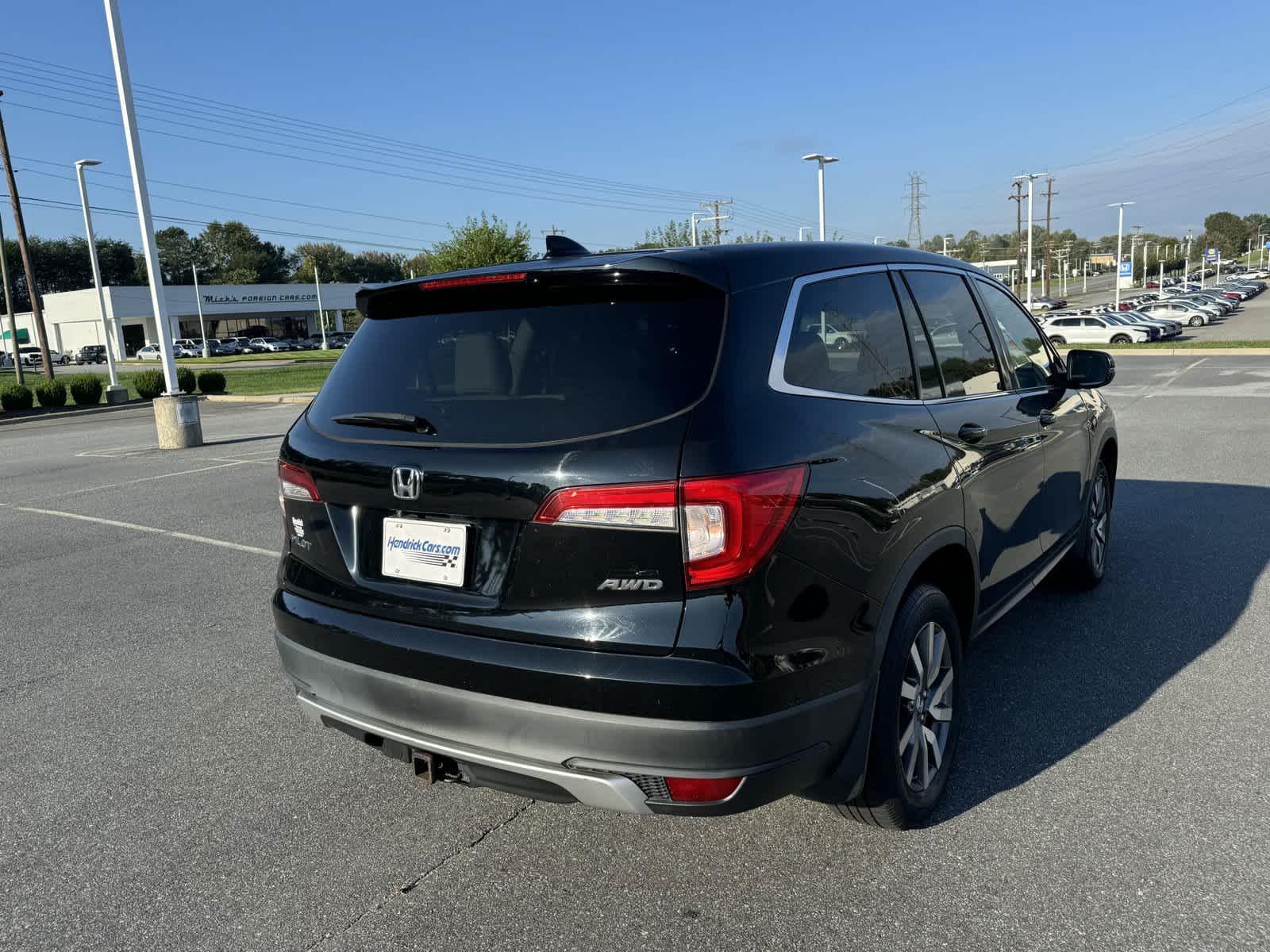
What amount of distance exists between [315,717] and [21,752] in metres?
1.67

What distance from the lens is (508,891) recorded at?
2684 millimetres

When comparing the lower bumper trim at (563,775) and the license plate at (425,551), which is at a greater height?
the license plate at (425,551)

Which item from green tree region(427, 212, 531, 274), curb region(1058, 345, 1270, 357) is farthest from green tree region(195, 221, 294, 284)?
curb region(1058, 345, 1270, 357)

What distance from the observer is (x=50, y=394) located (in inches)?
1064

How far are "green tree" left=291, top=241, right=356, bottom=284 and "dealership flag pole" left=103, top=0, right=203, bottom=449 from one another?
389ft

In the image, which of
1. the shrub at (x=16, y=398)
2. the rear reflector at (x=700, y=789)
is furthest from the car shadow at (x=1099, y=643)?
the shrub at (x=16, y=398)

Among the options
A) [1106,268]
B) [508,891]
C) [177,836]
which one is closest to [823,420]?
[508,891]

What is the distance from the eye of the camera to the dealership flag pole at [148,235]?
14070 millimetres

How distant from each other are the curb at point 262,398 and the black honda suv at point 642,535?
22.5 m

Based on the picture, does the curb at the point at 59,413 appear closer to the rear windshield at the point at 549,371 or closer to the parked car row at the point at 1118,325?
the rear windshield at the point at 549,371

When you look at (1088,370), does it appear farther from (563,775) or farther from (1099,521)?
(563,775)

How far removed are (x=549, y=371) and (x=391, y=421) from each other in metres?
0.54

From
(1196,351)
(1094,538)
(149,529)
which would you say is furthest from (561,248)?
(1196,351)

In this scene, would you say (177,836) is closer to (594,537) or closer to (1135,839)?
(594,537)
